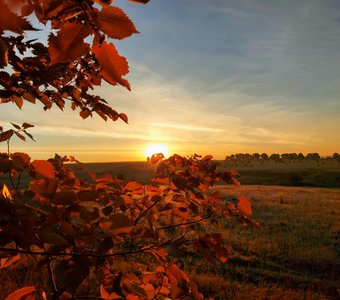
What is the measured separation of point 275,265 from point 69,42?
822 centimetres

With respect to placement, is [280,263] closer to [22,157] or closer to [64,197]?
[22,157]

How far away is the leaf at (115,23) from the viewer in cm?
52

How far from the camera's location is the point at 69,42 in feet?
1.80

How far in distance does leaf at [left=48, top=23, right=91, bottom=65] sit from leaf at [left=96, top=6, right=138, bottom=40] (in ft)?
0.11

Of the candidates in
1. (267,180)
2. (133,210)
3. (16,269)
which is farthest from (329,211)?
(267,180)

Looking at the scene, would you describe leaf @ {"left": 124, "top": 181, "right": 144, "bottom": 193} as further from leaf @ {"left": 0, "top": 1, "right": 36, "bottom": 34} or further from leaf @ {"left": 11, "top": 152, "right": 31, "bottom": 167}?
leaf @ {"left": 0, "top": 1, "right": 36, "bottom": 34}

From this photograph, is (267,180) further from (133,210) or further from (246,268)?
(133,210)

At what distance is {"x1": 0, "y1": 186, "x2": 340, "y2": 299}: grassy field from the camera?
5.79m

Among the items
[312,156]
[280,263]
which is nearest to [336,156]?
[312,156]

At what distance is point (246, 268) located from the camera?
736 centimetres

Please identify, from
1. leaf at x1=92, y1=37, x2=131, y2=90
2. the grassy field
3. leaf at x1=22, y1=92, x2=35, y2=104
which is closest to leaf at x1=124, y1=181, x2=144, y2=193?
leaf at x1=22, y1=92, x2=35, y2=104

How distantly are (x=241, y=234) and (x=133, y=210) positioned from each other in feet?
29.5

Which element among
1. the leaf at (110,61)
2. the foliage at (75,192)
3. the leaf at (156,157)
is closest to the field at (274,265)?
the leaf at (156,157)

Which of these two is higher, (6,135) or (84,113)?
(84,113)
